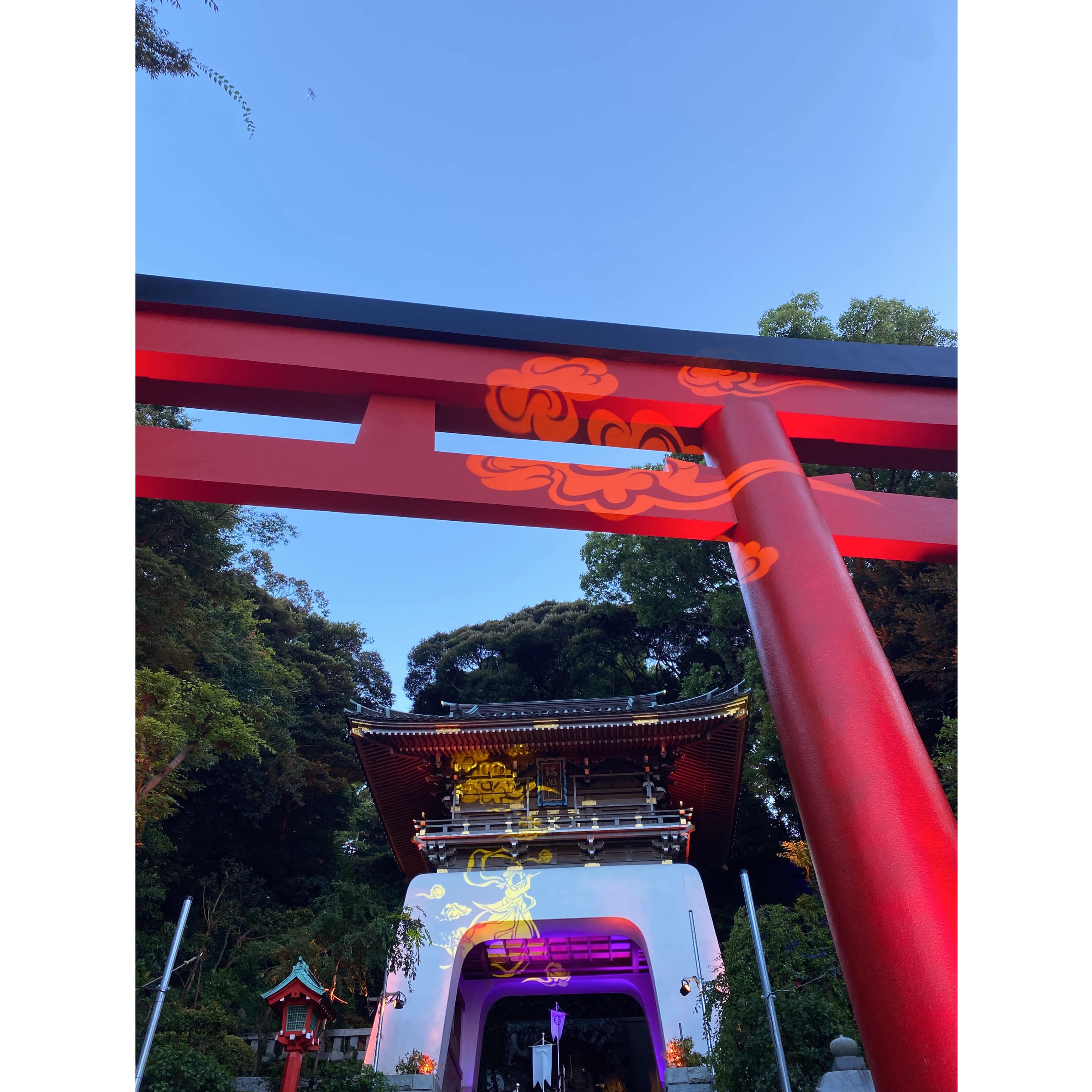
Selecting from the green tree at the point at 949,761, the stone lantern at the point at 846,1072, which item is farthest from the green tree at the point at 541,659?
the stone lantern at the point at 846,1072

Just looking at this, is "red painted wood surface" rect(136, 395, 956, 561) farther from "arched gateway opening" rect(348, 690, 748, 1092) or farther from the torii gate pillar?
"arched gateway opening" rect(348, 690, 748, 1092)

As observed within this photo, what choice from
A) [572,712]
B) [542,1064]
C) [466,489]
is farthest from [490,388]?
[572,712]

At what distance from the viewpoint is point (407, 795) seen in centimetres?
1105

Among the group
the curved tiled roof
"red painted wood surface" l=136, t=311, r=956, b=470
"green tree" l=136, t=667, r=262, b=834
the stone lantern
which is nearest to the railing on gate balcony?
the curved tiled roof

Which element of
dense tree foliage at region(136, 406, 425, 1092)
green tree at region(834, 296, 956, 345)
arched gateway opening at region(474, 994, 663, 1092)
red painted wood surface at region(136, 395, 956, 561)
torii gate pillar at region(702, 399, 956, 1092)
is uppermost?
green tree at region(834, 296, 956, 345)

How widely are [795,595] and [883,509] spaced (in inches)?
27.3

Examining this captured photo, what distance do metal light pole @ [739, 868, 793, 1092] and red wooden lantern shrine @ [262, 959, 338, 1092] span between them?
3511mm

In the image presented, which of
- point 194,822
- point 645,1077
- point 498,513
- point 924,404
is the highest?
point 924,404

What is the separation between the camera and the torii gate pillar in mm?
1459

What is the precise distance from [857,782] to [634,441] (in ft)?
4.94

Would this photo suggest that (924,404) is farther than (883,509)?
Yes

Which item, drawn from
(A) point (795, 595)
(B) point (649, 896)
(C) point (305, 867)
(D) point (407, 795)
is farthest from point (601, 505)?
(C) point (305, 867)
